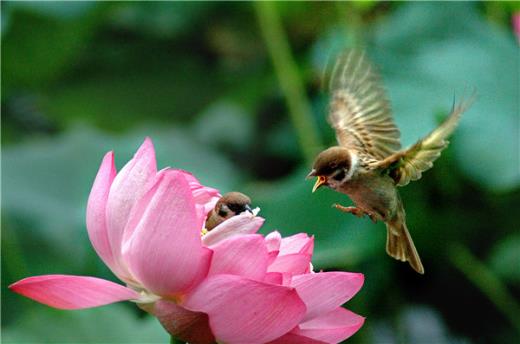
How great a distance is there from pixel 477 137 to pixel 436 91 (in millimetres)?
109

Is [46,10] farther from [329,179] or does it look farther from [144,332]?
[329,179]

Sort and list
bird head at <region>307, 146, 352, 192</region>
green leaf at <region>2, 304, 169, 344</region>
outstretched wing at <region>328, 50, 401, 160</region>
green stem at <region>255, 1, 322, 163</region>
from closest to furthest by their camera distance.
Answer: bird head at <region>307, 146, 352, 192</region>, outstretched wing at <region>328, 50, 401, 160</region>, green leaf at <region>2, 304, 169, 344</region>, green stem at <region>255, 1, 322, 163</region>

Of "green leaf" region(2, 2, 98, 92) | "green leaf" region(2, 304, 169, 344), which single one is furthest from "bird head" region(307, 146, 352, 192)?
"green leaf" region(2, 2, 98, 92)

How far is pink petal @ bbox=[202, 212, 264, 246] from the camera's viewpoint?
0.63 metres

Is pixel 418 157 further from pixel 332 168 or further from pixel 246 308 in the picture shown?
pixel 246 308

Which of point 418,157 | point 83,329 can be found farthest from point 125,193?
point 83,329

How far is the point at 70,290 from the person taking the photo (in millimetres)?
617

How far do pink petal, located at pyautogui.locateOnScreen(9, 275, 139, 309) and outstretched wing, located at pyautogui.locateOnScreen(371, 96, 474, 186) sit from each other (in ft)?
0.85

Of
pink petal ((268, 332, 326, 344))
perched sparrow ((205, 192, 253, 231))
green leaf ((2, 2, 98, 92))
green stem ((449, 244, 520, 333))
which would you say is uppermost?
green leaf ((2, 2, 98, 92))

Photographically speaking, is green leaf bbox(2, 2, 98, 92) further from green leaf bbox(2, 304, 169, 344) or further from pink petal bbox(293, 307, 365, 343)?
pink petal bbox(293, 307, 365, 343)

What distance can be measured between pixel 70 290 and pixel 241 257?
111 millimetres

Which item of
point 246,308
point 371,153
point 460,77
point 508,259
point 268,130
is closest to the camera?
point 246,308

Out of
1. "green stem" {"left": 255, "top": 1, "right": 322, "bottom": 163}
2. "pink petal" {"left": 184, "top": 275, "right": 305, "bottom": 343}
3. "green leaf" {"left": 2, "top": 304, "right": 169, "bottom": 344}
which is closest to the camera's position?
"pink petal" {"left": 184, "top": 275, "right": 305, "bottom": 343}

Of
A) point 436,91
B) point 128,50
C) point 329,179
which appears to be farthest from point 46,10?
point 329,179
